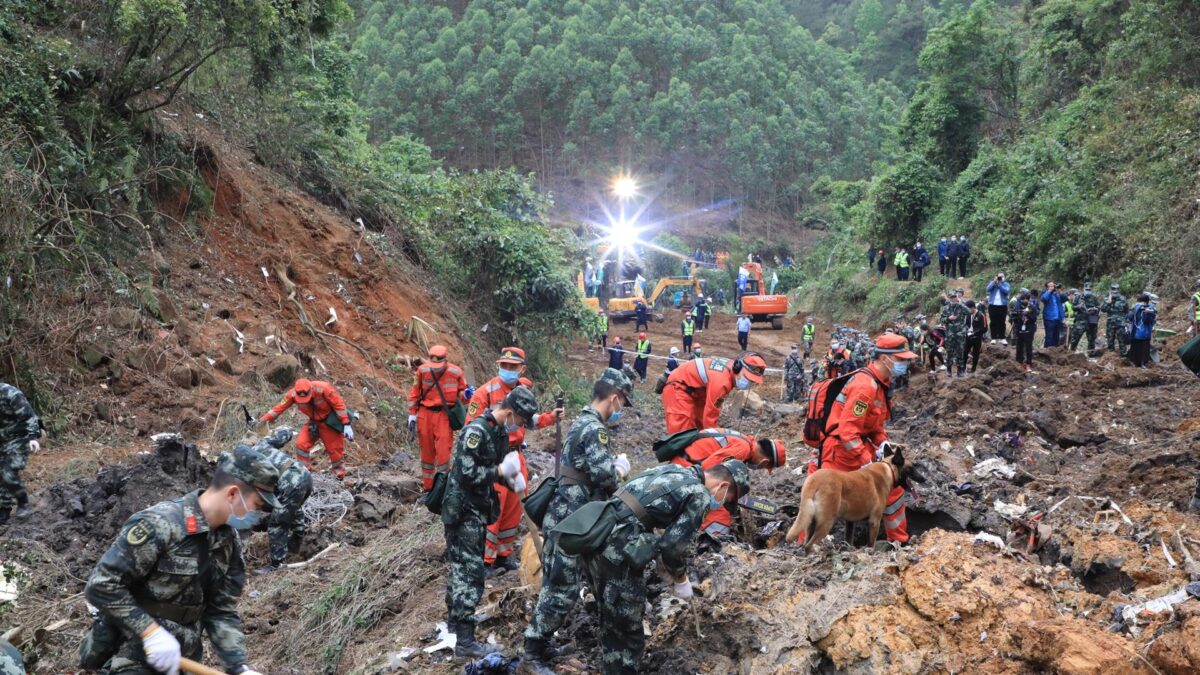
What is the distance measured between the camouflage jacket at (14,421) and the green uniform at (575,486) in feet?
18.5

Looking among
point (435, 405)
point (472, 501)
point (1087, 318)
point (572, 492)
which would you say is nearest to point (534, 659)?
point (572, 492)

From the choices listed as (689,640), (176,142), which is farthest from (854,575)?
(176,142)

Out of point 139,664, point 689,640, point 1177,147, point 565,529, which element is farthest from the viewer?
point 1177,147

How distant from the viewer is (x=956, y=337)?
18375 mm

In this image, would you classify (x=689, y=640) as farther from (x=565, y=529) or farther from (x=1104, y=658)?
(x=1104, y=658)

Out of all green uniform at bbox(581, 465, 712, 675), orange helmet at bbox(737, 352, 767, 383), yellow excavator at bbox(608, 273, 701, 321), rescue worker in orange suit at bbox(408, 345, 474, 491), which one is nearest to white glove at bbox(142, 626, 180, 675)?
green uniform at bbox(581, 465, 712, 675)

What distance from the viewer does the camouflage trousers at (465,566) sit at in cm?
614

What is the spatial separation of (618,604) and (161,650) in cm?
225

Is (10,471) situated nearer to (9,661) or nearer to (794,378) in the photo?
(9,661)

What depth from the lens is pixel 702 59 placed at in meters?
68.4

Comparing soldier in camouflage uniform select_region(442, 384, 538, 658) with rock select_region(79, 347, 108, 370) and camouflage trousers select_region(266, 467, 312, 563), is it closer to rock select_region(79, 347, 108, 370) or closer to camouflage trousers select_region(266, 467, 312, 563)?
camouflage trousers select_region(266, 467, 312, 563)

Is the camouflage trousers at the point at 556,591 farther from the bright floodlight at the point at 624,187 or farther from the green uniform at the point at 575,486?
the bright floodlight at the point at 624,187

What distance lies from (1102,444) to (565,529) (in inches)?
389

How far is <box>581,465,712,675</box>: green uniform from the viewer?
5.03m
